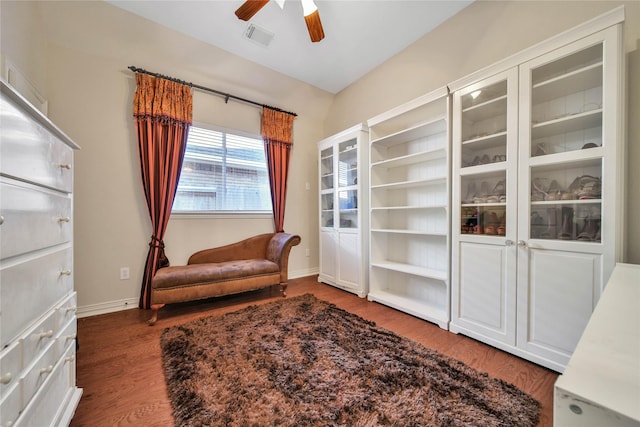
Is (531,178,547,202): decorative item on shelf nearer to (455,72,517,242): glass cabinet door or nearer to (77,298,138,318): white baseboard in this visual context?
(455,72,517,242): glass cabinet door

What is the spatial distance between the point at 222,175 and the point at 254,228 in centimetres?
84

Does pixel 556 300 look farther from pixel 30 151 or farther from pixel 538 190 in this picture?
pixel 30 151

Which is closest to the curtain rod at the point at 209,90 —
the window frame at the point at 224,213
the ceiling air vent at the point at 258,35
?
the window frame at the point at 224,213

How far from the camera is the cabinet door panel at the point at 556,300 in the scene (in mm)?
1415

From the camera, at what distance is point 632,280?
1006mm

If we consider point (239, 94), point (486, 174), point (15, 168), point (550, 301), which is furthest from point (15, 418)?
point (239, 94)

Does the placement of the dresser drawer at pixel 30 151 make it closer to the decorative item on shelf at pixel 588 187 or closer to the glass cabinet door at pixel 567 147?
the glass cabinet door at pixel 567 147

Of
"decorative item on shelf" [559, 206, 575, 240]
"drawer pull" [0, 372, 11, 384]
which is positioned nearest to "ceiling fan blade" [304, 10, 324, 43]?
"decorative item on shelf" [559, 206, 575, 240]

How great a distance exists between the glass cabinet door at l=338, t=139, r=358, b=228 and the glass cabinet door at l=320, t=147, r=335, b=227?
255 mm

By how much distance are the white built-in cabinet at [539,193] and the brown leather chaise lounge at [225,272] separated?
1898 millimetres

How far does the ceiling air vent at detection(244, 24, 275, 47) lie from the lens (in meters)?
2.49

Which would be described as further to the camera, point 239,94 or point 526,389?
point 239,94

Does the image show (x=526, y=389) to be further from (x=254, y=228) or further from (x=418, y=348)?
(x=254, y=228)

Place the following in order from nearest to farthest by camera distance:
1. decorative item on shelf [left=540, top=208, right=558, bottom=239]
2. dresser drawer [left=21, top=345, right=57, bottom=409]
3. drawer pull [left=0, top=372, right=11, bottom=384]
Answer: drawer pull [left=0, top=372, right=11, bottom=384], dresser drawer [left=21, top=345, right=57, bottom=409], decorative item on shelf [left=540, top=208, right=558, bottom=239]
